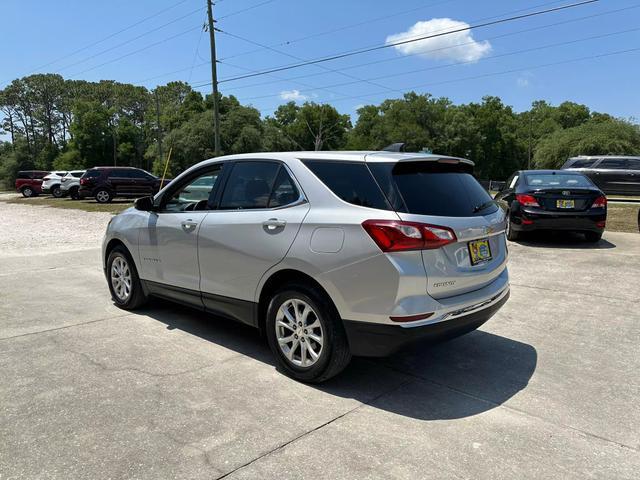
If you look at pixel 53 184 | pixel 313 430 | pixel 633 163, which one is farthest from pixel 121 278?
pixel 53 184

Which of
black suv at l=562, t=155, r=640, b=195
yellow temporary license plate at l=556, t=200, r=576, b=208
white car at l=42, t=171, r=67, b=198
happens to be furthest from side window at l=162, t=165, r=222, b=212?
white car at l=42, t=171, r=67, b=198

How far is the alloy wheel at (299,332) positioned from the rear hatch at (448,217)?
0.89 m

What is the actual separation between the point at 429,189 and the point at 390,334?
1095 mm

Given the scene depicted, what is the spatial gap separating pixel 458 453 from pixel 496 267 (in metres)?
1.61

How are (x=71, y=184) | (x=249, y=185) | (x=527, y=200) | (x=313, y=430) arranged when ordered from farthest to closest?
1. (x=71, y=184)
2. (x=527, y=200)
3. (x=249, y=185)
4. (x=313, y=430)

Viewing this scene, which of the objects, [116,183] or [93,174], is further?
[116,183]

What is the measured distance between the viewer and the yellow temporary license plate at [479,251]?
3592mm

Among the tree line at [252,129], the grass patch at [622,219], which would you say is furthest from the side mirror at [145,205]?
the tree line at [252,129]

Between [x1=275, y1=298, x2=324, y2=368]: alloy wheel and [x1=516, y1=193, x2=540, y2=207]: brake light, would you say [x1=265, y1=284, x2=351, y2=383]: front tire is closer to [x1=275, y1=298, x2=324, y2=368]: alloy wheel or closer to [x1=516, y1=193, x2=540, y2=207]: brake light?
[x1=275, y1=298, x2=324, y2=368]: alloy wheel

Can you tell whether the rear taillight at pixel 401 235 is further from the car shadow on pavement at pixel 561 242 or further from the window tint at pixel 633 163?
the window tint at pixel 633 163

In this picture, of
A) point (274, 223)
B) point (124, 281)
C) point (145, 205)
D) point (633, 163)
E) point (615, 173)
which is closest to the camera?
point (274, 223)

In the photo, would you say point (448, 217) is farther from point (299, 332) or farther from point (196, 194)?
point (196, 194)

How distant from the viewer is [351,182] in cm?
360

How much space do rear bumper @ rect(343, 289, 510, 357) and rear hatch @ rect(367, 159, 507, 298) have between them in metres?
0.22
